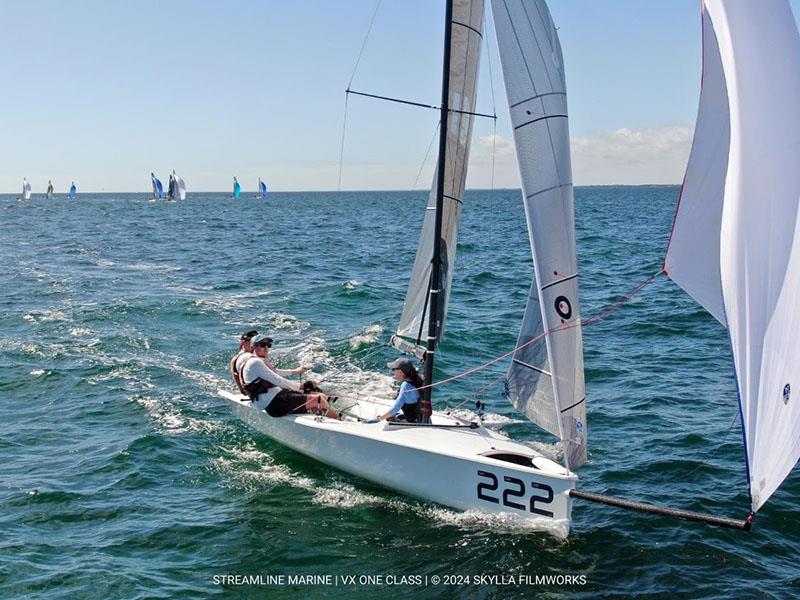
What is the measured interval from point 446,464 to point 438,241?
3.11 metres

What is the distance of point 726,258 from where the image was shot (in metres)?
6.69

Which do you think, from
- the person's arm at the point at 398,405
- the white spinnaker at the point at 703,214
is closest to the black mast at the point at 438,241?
the person's arm at the point at 398,405

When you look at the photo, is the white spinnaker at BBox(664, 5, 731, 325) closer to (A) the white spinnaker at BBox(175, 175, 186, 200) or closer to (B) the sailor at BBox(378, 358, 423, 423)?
(B) the sailor at BBox(378, 358, 423, 423)

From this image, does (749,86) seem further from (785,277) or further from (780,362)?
(780,362)

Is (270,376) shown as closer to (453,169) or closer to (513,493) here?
(453,169)

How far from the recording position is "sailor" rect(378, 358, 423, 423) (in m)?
11.1

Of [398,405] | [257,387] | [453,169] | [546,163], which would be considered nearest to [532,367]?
[398,405]

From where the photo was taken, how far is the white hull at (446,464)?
9391 millimetres

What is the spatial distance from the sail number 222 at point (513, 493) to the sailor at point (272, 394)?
2.98m

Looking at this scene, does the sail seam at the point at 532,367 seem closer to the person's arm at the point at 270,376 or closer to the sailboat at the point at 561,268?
the sailboat at the point at 561,268

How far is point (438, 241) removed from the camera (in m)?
11.3

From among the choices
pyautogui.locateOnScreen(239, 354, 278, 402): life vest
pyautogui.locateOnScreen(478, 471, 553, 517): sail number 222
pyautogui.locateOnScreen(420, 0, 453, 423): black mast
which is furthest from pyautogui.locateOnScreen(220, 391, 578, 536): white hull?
pyautogui.locateOnScreen(420, 0, 453, 423): black mast

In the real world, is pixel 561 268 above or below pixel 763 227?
below

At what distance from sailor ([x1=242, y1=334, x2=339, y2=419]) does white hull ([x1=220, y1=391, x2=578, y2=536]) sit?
0.19 meters
